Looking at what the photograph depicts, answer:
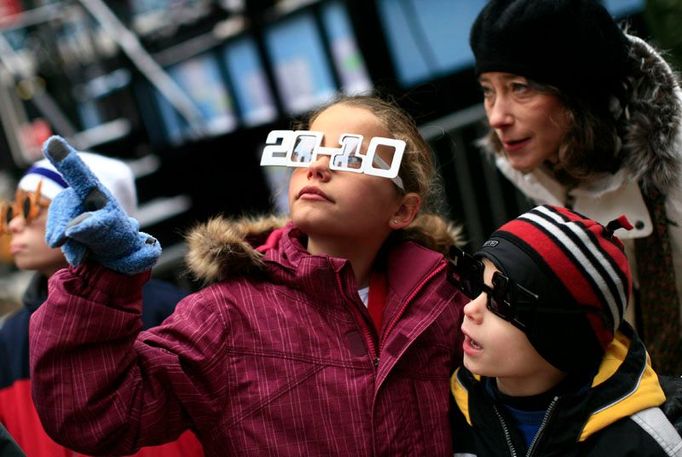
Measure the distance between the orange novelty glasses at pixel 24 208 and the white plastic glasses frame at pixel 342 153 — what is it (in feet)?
2.86

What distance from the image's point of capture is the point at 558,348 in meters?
1.91

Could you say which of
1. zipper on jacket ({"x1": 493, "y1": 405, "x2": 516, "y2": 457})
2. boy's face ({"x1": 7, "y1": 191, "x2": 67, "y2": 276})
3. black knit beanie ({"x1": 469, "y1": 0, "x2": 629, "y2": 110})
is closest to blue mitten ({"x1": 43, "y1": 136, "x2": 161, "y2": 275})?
zipper on jacket ({"x1": 493, "y1": 405, "x2": 516, "y2": 457})

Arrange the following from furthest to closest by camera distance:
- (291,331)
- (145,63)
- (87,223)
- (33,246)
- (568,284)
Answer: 1. (145,63)
2. (33,246)
3. (291,331)
4. (568,284)
5. (87,223)

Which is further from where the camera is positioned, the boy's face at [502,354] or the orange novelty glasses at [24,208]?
the orange novelty glasses at [24,208]

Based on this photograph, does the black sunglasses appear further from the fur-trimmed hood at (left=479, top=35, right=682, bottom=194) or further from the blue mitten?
the fur-trimmed hood at (left=479, top=35, right=682, bottom=194)

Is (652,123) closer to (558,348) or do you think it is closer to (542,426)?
(558,348)

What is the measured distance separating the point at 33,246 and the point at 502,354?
4.88ft

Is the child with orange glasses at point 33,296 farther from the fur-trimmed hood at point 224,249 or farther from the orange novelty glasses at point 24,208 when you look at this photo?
the fur-trimmed hood at point 224,249

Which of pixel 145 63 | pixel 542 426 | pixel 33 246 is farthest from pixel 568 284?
pixel 145 63

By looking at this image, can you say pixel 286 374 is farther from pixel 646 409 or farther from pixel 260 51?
pixel 260 51

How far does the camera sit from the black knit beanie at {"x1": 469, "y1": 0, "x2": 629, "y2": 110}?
2520 millimetres

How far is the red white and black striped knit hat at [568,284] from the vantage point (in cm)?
189

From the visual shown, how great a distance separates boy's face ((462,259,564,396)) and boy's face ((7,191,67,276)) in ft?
4.35

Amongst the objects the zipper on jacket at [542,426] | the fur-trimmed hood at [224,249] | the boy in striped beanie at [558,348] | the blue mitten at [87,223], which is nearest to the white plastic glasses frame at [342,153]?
the fur-trimmed hood at [224,249]
